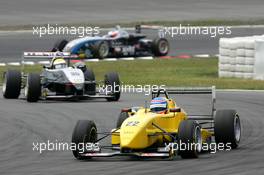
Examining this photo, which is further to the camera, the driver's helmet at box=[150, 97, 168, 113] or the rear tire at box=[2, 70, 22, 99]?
the rear tire at box=[2, 70, 22, 99]

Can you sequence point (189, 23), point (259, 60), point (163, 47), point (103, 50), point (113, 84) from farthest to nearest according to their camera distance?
point (189, 23) → point (163, 47) → point (103, 50) → point (259, 60) → point (113, 84)

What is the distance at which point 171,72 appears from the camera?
34.8 metres

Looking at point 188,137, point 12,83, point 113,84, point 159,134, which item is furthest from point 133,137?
point 12,83

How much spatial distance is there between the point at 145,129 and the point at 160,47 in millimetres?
24799

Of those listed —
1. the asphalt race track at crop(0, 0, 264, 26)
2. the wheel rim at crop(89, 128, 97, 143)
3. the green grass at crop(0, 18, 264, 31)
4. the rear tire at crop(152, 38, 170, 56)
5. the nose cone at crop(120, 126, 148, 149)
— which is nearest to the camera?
the nose cone at crop(120, 126, 148, 149)

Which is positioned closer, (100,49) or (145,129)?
(145,129)

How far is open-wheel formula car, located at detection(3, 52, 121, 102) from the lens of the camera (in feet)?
84.2

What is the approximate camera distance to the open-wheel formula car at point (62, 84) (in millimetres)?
25656

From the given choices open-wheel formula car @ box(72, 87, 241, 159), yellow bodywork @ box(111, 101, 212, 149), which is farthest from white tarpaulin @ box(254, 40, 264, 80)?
yellow bodywork @ box(111, 101, 212, 149)

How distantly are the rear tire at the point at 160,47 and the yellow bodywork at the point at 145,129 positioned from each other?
23.5 meters

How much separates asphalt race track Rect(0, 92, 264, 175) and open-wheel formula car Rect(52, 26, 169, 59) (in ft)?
39.9

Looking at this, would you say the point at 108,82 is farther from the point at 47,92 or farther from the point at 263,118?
the point at 263,118

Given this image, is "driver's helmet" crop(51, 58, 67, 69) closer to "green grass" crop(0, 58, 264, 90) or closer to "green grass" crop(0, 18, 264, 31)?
"green grass" crop(0, 58, 264, 90)

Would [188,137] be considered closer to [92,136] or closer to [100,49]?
[92,136]
